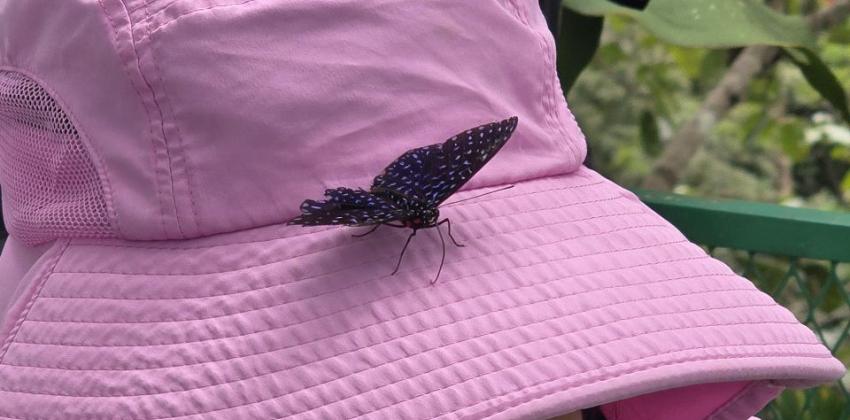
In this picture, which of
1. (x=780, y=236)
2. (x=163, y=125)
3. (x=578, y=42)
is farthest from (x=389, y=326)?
(x=578, y=42)

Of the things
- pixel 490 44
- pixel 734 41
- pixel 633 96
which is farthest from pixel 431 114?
pixel 633 96

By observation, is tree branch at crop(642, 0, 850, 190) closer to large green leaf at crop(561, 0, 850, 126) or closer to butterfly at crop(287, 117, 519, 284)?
large green leaf at crop(561, 0, 850, 126)

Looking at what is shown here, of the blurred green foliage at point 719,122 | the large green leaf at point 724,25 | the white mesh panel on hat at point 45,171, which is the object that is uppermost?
the white mesh panel on hat at point 45,171

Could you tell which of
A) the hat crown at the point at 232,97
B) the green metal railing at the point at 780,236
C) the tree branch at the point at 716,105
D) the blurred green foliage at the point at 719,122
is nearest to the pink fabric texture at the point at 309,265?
the hat crown at the point at 232,97

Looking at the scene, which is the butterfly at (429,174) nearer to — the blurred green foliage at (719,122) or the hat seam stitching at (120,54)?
the hat seam stitching at (120,54)

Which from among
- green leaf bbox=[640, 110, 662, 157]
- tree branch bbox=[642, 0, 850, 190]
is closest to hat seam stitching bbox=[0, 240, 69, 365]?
tree branch bbox=[642, 0, 850, 190]

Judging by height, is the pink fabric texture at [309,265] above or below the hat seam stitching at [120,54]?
below

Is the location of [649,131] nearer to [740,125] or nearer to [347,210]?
[740,125]
